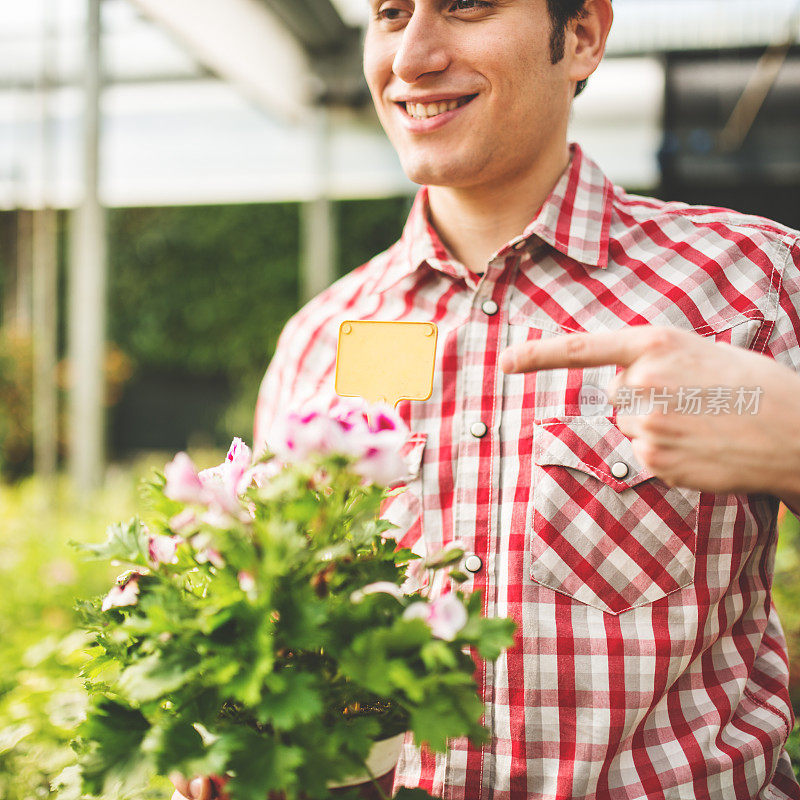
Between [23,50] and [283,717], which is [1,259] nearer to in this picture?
→ [23,50]

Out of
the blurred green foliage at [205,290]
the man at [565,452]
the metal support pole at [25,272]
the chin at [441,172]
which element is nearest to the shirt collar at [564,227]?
the man at [565,452]

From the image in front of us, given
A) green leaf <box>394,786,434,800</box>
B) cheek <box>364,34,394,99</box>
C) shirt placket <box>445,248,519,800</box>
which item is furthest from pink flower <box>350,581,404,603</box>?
cheek <box>364,34,394,99</box>

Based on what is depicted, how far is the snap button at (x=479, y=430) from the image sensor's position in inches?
47.2

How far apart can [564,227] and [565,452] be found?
390 mm

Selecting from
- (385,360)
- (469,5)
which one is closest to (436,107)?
(469,5)

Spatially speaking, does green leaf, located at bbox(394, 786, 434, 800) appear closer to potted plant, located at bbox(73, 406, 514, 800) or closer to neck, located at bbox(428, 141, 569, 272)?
potted plant, located at bbox(73, 406, 514, 800)

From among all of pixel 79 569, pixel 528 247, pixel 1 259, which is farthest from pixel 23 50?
pixel 528 247

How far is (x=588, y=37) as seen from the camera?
4.28ft

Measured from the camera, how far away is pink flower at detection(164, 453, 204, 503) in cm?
72

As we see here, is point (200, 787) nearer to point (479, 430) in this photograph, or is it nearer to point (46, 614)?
point (479, 430)

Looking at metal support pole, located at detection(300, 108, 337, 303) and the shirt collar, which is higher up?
metal support pole, located at detection(300, 108, 337, 303)

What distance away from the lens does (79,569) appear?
11.6 feet

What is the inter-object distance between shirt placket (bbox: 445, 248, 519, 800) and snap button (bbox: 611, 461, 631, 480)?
0.57 feet

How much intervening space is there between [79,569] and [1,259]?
5.82 m
